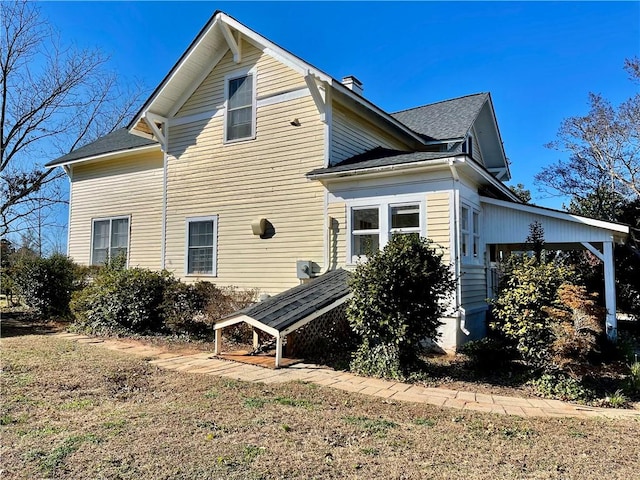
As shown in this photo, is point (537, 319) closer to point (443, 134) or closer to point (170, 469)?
point (170, 469)

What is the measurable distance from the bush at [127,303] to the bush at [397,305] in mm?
5112

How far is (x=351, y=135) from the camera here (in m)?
10.8

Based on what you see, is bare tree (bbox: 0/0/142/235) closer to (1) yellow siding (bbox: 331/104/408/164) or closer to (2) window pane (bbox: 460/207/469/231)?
(1) yellow siding (bbox: 331/104/408/164)

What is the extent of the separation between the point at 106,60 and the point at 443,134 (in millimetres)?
17473

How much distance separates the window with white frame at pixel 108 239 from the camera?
1384cm

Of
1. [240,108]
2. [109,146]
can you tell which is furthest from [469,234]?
[109,146]

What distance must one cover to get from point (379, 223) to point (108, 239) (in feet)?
31.9

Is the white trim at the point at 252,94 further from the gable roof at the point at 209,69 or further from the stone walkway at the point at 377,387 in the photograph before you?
the stone walkway at the point at 377,387

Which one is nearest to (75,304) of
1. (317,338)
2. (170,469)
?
(317,338)

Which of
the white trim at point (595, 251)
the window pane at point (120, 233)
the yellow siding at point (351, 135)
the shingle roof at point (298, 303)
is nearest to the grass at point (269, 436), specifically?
the shingle roof at point (298, 303)

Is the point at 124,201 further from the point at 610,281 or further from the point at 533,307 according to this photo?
the point at 610,281

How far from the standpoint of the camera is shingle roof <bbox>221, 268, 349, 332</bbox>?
6.86 metres

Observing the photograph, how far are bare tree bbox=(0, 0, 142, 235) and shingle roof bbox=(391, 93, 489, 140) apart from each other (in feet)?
51.1

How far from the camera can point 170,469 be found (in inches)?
122
